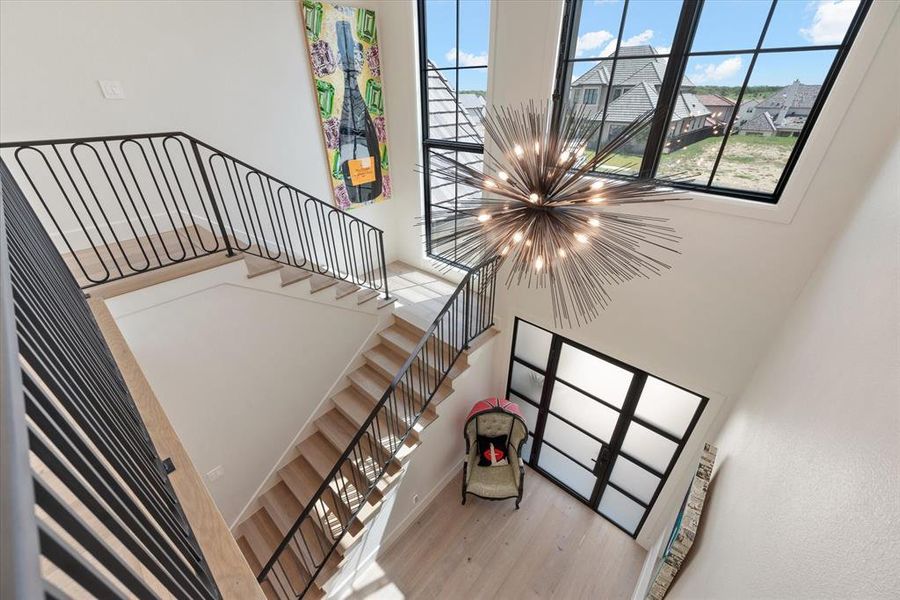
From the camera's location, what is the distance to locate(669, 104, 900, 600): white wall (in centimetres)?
→ 85

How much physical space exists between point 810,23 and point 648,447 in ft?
11.3

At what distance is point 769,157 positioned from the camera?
2.42m

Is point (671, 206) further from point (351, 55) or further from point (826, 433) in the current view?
point (351, 55)

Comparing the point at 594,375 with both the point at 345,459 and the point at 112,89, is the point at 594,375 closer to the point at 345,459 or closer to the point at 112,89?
the point at 345,459

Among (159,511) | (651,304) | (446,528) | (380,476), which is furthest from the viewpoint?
(446,528)

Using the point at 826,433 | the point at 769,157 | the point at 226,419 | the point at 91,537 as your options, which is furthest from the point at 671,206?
the point at 226,419

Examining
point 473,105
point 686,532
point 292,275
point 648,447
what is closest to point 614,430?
point 648,447

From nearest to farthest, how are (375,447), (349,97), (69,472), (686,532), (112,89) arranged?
1. (69,472)
2. (686,532)
3. (112,89)
4. (375,447)
5. (349,97)

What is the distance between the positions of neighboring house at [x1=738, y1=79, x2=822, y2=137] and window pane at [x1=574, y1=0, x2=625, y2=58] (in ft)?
3.70

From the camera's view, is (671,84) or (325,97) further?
(325,97)

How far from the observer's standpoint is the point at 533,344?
4.16 metres

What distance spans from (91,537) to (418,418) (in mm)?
3399

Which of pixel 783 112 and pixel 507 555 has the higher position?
pixel 783 112

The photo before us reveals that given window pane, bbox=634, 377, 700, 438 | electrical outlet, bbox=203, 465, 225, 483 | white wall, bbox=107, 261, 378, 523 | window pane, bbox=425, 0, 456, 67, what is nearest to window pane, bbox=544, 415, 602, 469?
window pane, bbox=634, 377, 700, 438
